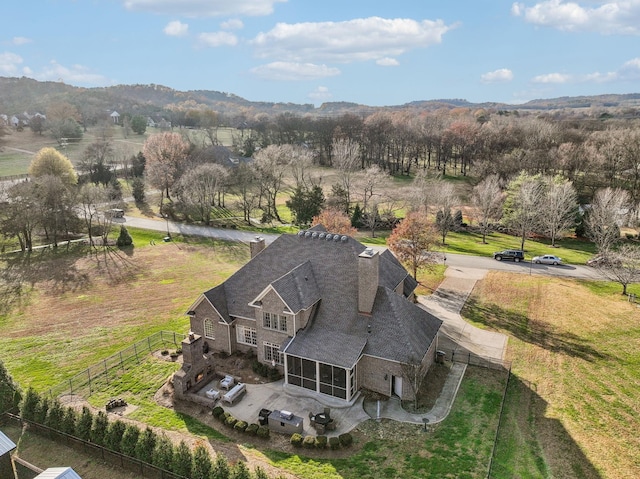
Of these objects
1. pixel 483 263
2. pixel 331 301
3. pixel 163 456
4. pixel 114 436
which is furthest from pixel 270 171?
pixel 163 456

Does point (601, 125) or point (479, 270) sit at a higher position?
point (601, 125)

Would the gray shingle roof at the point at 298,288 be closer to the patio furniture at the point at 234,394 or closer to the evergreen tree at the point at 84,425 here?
the patio furniture at the point at 234,394

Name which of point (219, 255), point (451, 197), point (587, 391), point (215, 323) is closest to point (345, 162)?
point (451, 197)

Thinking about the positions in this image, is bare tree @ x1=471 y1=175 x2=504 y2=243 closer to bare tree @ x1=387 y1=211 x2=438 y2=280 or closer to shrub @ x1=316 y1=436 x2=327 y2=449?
bare tree @ x1=387 y1=211 x2=438 y2=280

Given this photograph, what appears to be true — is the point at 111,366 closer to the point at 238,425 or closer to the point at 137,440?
the point at 137,440

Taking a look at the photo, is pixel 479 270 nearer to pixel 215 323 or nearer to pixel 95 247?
pixel 215 323

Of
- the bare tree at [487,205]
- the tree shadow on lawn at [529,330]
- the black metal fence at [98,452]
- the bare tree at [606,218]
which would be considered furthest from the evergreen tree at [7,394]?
the bare tree at [606,218]
